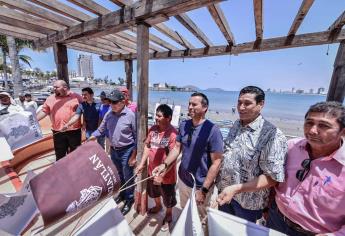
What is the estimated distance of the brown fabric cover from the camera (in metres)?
0.91

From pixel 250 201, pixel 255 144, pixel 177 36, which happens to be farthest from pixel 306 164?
pixel 177 36

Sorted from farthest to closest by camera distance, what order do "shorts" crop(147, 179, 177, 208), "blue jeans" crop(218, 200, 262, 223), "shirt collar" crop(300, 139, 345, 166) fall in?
"shorts" crop(147, 179, 177, 208) < "blue jeans" crop(218, 200, 262, 223) < "shirt collar" crop(300, 139, 345, 166)

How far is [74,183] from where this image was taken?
1.01m

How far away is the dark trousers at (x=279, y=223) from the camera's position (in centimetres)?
131

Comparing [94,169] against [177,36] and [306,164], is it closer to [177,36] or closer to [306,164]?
[306,164]

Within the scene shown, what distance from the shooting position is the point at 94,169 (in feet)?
3.71

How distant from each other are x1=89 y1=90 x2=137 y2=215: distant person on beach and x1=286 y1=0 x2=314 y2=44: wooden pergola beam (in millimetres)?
2456

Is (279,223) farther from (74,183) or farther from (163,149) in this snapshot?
(74,183)

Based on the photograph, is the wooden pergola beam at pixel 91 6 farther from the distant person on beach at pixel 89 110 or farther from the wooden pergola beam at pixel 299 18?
the wooden pergola beam at pixel 299 18

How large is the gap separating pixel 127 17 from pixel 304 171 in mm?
2333

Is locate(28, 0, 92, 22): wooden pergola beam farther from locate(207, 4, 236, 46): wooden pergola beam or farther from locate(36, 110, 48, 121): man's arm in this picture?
locate(207, 4, 236, 46): wooden pergola beam

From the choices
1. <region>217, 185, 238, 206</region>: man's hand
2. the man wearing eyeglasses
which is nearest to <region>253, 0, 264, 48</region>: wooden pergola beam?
the man wearing eyeglasses

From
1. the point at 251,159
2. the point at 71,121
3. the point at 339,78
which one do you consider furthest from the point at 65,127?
the point at 339,78

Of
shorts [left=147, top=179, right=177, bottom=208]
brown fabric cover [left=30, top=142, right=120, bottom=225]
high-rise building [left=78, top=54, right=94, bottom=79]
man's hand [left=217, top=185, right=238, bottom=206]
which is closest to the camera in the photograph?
brown fabric cover [left=30, top=142, right=120, bottom=225]
